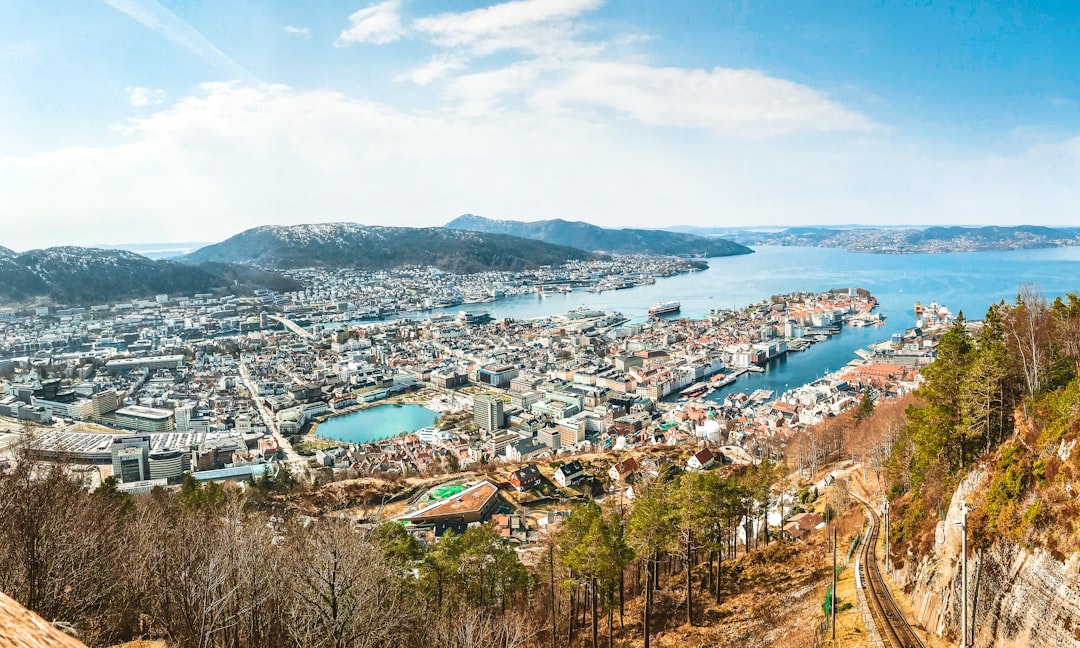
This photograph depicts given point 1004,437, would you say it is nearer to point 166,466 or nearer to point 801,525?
point 801,525

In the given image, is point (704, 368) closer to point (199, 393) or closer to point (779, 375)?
point (779, 375)

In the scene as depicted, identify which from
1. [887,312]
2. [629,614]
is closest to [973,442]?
[629,614]

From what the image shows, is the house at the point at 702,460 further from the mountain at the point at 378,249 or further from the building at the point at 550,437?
the mountain at the point at 378,249

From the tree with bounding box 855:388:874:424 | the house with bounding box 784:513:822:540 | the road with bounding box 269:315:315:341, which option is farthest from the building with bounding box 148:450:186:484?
the road with bounding box 269:315:315:341

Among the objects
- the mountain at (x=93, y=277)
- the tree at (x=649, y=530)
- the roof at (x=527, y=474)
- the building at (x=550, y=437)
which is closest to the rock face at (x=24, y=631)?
the tree at (x=649, y=530)

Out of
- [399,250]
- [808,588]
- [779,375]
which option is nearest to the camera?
[808,588]

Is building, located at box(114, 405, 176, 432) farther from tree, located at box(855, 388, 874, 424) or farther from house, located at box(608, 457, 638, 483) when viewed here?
tree, located at box(855, 388, 874, 424)
